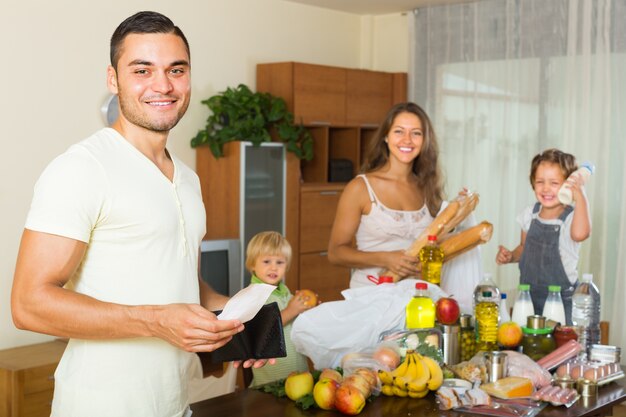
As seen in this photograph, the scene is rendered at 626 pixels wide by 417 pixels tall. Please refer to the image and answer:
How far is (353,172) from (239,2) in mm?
1501

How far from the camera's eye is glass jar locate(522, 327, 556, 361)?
2854 mm

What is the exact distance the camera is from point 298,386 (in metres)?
2.39

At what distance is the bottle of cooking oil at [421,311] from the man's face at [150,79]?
47.4 inches

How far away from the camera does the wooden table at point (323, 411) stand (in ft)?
7.54

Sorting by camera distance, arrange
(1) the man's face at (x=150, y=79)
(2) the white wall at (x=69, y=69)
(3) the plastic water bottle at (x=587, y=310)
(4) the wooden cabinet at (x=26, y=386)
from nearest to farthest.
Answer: (1) the man's face at (x=150, y=79) → (3) the plastic water bottle at (x=587, y=310) → (4) the wooden cabinet at (x=26, y=386) → (2) the white wall at (x=69, y=69)

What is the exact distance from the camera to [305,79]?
5.97 meters

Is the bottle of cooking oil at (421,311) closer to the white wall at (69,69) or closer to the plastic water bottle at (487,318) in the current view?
the plastic water bottle at (487,318)

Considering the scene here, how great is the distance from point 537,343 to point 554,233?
2.46ft

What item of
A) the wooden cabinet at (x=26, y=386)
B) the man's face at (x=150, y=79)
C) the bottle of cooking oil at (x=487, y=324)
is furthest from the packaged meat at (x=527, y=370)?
the wooden cabinet at (x=26, y=386)

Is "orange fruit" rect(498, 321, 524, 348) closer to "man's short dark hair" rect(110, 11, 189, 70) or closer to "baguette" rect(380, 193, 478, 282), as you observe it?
"baguette" rect(380, 193, 478, 282)

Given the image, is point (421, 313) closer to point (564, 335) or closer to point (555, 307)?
point (564, 335)

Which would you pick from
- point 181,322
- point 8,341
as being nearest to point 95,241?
point 181,322

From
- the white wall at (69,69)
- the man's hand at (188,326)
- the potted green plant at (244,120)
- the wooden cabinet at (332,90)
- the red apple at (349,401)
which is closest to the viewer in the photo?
the man's hand at (188,326)

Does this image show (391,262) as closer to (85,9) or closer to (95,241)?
(95,241)
